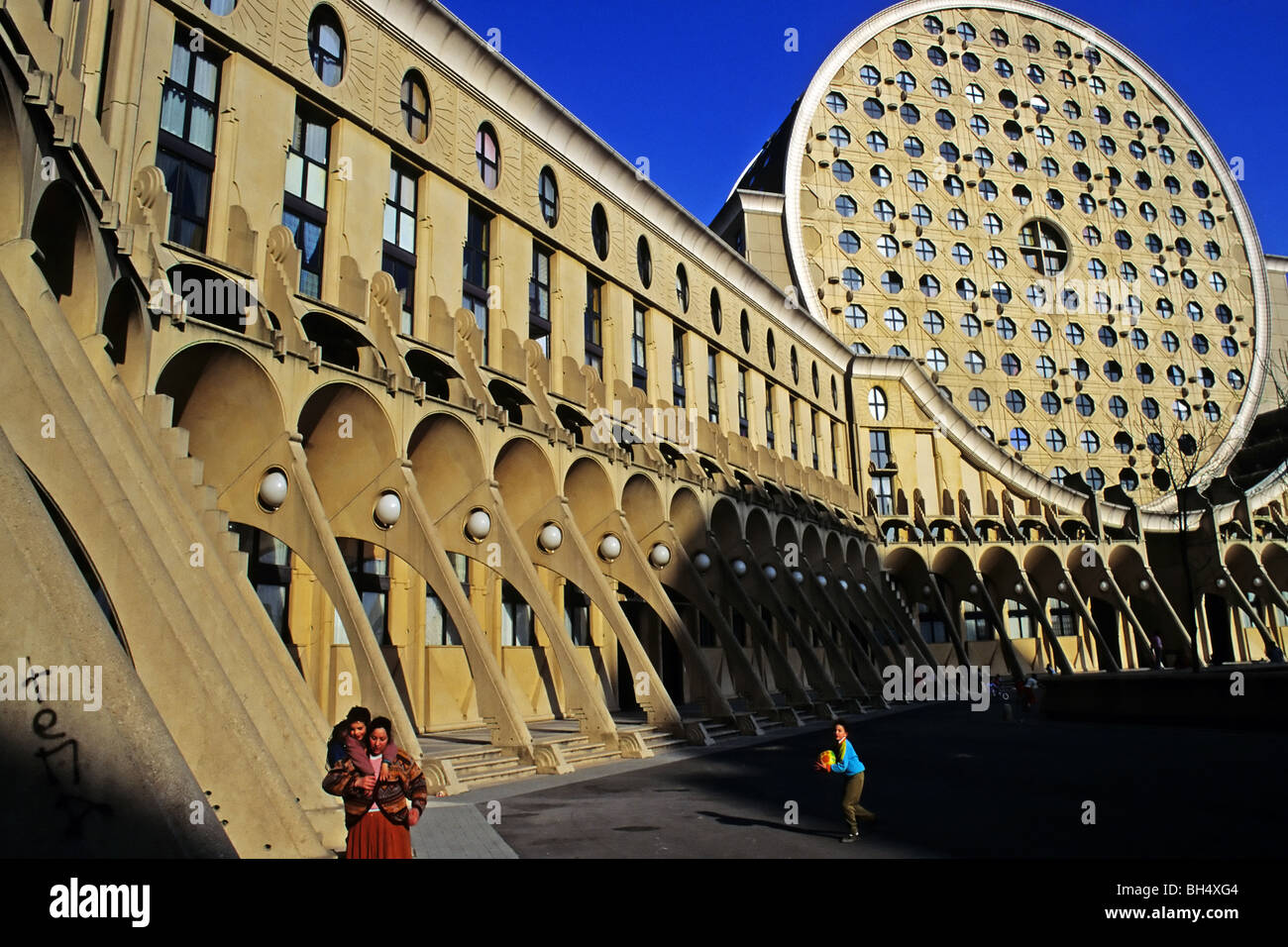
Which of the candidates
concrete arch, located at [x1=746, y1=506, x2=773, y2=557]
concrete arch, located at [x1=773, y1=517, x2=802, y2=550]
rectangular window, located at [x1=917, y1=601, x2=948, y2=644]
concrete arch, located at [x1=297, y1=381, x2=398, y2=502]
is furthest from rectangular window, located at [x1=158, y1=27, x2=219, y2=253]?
rectangular window, located at [x1=917, y1=601, x2=948, y2=644]

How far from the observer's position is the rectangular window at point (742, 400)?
→ 38.7 meters

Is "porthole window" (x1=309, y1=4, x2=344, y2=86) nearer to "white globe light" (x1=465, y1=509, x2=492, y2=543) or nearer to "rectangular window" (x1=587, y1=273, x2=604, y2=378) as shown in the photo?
"rectangular window" (x1=587, y1=273, x2=604, y2=378)

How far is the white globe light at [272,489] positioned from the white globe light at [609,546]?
951cm

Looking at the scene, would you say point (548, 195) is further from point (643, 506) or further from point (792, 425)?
point (792, 425)

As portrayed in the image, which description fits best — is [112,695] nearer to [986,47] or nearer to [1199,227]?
[986,47]

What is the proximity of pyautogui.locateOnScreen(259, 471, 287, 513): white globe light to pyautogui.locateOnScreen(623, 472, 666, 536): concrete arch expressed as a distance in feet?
37.7

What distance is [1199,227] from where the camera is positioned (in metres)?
68.6

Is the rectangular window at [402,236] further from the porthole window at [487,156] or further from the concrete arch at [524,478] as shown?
the concrete arch at [524,478]

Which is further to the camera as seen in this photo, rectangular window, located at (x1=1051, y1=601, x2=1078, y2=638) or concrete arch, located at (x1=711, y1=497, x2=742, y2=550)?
rectangular window, located at (x1=1051, y1=601, x2=1078, y2=638)

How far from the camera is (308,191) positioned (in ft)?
68.0

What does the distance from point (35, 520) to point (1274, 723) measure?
A: 22.3m

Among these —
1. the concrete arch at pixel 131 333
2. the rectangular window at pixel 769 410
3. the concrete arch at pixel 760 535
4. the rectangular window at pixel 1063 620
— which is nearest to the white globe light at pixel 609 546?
the concrete arch at pixel 760 535

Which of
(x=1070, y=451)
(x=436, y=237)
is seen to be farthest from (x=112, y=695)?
(x=1070, y=451)

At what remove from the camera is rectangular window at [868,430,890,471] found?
50500mm
